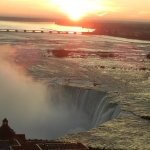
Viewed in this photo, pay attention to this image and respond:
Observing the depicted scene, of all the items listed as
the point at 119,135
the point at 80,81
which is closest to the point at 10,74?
the point at 80,81

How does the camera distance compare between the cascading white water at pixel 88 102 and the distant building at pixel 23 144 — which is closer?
the distant building at pixel 23 144

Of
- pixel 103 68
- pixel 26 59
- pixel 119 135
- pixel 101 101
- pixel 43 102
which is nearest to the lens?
pixel 119 135

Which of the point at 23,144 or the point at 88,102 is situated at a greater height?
the point at 88,102

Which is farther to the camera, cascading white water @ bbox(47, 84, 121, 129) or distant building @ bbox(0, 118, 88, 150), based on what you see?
cascading white water @ bbox(47, 84, 121, 129)

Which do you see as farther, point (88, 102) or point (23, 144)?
point (88, 102)

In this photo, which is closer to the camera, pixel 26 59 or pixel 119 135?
pixel 119 135

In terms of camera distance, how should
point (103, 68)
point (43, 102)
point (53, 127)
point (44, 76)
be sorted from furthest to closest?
point (103, 68) → point (44, 76) → point (43, 102) → point (53, 127)

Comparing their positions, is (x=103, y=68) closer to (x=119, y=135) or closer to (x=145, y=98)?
(x=145, y=98)
